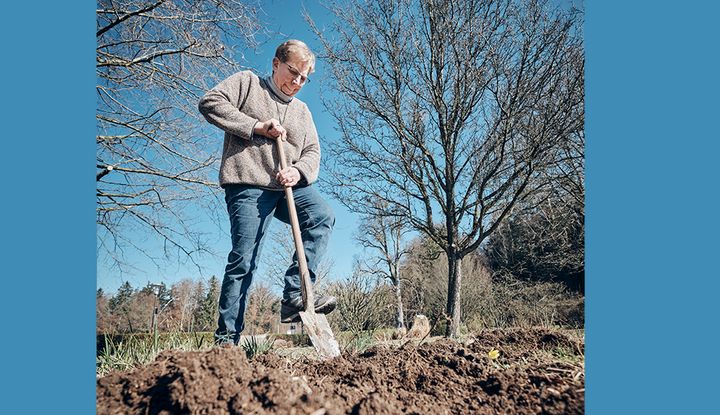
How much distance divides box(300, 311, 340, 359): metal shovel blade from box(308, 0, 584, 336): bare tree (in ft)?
5.47

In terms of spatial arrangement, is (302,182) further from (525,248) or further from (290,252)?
(525,248)

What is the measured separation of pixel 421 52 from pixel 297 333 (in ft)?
9.87

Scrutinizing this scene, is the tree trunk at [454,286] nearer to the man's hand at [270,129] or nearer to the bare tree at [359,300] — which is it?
the bare tree at [359,300]

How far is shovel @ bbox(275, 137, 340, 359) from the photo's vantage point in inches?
74.8

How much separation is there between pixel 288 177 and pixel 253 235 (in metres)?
0.35

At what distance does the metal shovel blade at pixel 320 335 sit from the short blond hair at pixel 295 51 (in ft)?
4.51

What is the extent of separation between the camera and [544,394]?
1190 mm

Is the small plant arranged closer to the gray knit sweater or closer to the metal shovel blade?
the metal shovel blade

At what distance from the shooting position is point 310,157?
2395mm

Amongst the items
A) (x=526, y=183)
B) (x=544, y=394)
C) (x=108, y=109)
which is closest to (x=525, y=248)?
(x=526, y=183)

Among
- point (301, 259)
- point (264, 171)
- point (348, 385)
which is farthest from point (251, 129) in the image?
point (348, 385)

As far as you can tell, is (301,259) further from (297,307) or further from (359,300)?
(359,300)

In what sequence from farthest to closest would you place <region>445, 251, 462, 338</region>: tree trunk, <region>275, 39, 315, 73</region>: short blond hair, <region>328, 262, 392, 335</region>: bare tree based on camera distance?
<region>445, 251, 462, 338</region>: tree trunk < <region>328, 262, 392, 335</region>: bare tree < <region>275, 39, 315, 73</region>: short blond hair

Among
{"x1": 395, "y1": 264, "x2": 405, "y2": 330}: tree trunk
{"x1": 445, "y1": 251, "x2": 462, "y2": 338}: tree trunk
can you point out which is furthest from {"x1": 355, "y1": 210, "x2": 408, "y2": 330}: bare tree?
{"x1": 445, "y1": 251, "x2": 462, "y2": 338}: tree trunk
